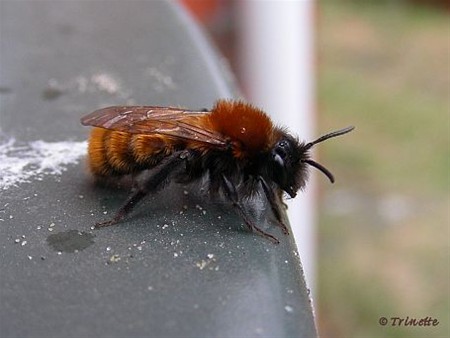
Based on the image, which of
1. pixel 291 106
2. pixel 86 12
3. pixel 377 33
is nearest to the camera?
pixel 86 12

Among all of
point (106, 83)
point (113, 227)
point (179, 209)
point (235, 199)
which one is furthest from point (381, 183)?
point (113, 227)

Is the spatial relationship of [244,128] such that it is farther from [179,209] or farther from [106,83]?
[106,83]

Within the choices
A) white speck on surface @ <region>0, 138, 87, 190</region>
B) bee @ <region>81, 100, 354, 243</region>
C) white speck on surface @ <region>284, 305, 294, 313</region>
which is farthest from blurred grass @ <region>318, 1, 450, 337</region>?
white speck on surface @ <region>284, 305, 294, 313</region>

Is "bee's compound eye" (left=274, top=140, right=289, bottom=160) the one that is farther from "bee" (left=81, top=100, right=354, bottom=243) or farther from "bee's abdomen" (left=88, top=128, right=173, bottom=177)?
"bee's abdomen" (left=88, top=128, right=173, bottom=177)

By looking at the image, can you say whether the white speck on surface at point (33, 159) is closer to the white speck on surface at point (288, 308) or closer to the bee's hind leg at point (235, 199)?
the bee's hind leg at point (235, 199)

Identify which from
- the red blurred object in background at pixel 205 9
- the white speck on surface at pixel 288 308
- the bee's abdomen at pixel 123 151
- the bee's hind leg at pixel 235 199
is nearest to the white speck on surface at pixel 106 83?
the bee's abdomen at pixel 123 151

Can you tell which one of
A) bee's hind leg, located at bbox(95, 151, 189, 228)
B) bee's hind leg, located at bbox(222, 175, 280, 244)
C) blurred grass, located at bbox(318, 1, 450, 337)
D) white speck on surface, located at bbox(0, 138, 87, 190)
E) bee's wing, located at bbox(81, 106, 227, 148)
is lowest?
→ blurred grass, located at bbox(318, 1, 450, 337)

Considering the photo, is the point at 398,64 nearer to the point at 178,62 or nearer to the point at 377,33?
the point at 377,33

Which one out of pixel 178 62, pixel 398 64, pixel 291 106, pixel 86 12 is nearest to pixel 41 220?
pixel 178 62
